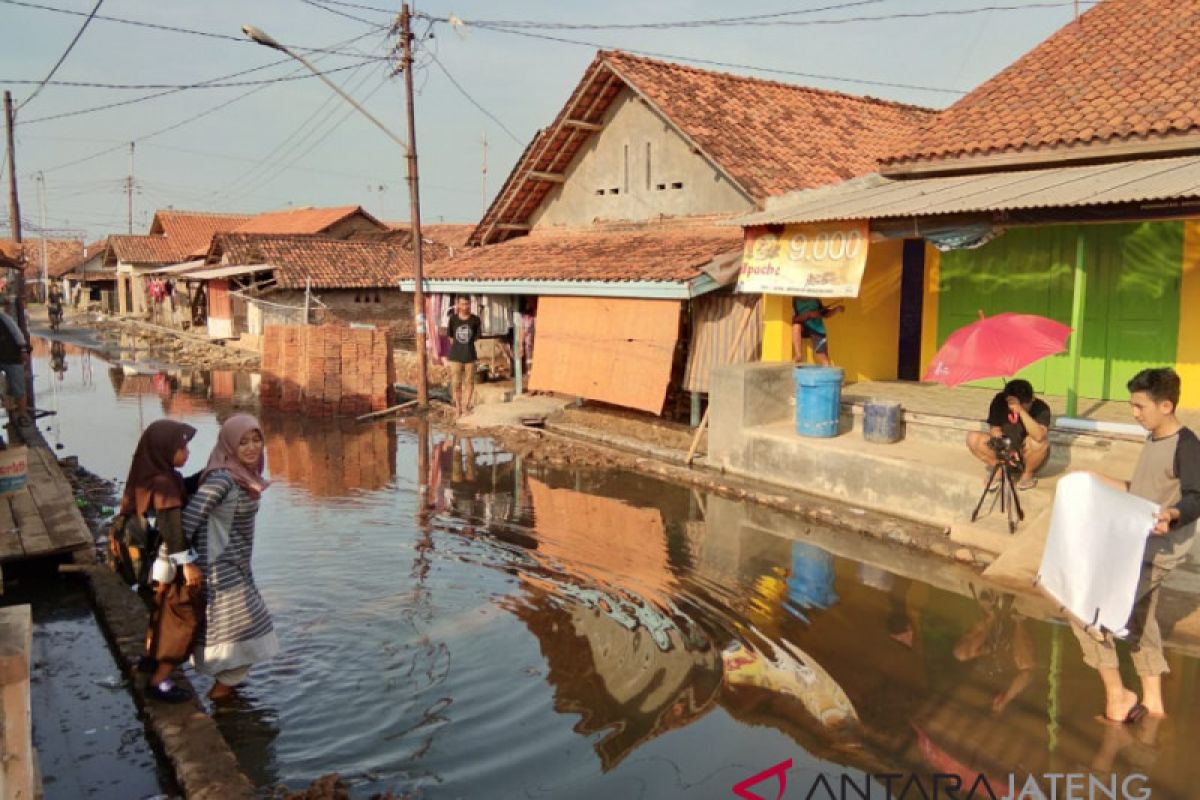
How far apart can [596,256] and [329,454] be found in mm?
5705

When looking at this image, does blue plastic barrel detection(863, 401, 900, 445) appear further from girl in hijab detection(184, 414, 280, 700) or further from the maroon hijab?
the maroon hijab

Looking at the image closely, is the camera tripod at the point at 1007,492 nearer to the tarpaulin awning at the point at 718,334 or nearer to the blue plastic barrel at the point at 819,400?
the blue plastic barrel at the point at 819,400

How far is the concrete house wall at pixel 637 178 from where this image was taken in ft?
51.6

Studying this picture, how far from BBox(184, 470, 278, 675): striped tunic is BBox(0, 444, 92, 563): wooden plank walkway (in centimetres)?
312

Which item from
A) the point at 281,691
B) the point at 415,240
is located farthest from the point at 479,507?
the point at 415,240

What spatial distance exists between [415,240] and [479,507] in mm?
8198

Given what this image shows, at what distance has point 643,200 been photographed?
1703 centimetres

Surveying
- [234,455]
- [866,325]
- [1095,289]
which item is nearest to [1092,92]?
[1095,289]

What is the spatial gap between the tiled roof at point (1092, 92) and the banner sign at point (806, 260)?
1958 millimetres

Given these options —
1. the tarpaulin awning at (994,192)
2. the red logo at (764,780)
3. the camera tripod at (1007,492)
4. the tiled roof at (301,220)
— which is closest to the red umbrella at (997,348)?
the camera tripod at (1007,492)

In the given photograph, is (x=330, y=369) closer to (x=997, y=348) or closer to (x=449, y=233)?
(x=997, y=348)

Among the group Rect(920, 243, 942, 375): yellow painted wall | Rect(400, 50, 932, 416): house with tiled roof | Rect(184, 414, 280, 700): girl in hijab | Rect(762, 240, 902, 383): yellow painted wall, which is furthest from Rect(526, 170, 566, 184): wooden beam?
Rect(184, 414, 280, 700): girl in hijab

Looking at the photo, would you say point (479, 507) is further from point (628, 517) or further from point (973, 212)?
point (973, 212)

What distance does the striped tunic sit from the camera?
522cm
